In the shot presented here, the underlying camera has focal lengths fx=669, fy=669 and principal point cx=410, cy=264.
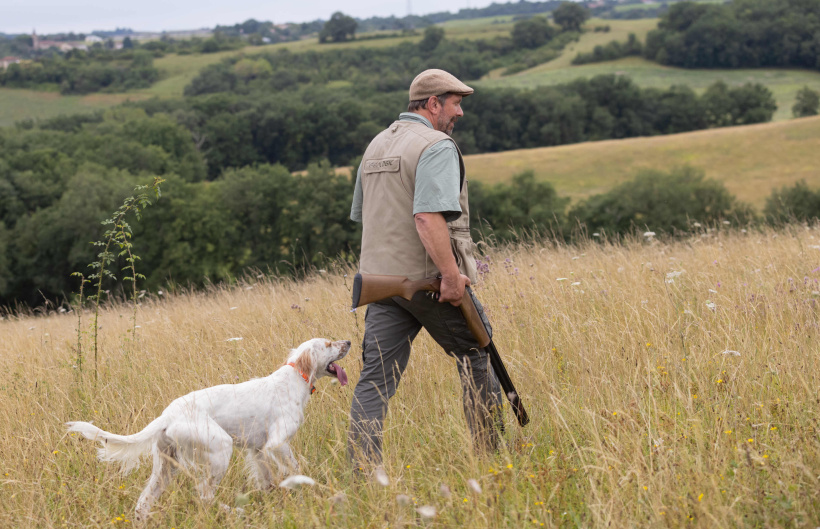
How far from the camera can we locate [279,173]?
140ft

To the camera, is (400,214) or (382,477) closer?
(382,477)

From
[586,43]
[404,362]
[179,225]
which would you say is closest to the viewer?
[404,362]

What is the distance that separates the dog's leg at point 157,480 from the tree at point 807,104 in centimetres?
8557

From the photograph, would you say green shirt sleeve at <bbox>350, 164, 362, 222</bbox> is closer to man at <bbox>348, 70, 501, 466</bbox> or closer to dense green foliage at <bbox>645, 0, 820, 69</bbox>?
man at <bbox>348, 70, 501, 466</bbox>

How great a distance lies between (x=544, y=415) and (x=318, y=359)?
129 cm

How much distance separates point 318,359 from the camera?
369cm

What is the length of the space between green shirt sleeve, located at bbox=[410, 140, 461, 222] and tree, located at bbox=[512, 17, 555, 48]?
141 meters

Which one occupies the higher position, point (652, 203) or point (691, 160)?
point (652, 203)

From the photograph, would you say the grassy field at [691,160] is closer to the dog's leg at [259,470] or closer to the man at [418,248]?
the man at [418,248]

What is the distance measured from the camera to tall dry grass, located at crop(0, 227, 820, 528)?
108 inches

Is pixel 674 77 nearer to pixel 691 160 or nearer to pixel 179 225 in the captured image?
pixel 691 160

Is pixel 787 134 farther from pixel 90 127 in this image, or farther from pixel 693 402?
pixel 90 127

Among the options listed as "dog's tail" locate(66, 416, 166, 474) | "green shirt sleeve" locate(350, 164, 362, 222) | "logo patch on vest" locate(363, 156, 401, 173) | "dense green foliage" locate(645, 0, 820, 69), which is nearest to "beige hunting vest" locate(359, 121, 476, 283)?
"logo patch on vest" locate(363, 156, 401, 173)

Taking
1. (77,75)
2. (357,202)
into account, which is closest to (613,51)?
(77,75)
